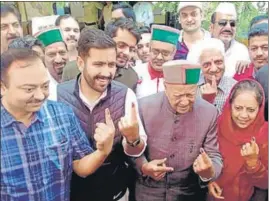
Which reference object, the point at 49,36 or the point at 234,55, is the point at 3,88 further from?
the point at 234,55

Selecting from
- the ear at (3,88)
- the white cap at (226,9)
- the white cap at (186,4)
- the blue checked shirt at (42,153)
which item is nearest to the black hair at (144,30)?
the white cap at (186,4)

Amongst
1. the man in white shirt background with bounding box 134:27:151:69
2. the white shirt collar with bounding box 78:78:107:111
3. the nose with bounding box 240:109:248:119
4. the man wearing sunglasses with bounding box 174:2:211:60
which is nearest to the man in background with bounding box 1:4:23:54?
the white shirt collar with bounding box 78:78:107:111

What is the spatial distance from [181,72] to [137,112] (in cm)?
17

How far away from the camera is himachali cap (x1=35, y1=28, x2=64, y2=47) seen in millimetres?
1264

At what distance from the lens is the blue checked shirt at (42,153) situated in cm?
116

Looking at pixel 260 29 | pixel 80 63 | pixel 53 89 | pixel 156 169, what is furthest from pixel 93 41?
pixel 260 29

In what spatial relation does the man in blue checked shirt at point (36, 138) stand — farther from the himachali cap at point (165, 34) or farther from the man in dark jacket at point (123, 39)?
the himachali cap at point (165, 34)

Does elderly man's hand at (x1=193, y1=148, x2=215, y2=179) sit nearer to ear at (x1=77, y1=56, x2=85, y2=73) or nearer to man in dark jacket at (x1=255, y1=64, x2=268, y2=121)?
man in dark jacket at (x1=255, y1=64, x2=268, y2=121)

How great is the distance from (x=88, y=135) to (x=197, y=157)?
32 cm

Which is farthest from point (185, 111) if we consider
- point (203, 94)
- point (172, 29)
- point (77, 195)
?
point (77, 195)

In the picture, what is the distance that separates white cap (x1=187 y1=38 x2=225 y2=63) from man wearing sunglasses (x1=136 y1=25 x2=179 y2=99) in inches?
2.2

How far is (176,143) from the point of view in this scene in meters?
1.33

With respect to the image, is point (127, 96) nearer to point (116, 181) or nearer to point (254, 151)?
point (116, 181)

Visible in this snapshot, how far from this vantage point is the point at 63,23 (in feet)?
4.33
